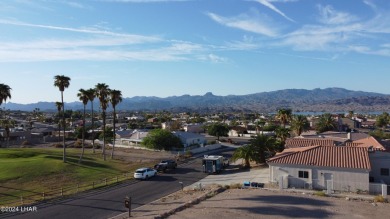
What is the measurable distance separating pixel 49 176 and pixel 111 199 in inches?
458

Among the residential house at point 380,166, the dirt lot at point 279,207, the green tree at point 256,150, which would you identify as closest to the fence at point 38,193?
the dirt lot at point 279,207

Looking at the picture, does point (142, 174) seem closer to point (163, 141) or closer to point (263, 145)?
point (263, 145)

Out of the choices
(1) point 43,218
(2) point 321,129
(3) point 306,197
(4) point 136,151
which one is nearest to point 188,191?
(3) point 306,197

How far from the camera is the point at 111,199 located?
96.9ft

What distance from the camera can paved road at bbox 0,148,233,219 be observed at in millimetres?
25188

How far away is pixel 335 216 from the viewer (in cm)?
2338

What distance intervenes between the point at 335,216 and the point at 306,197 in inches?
209

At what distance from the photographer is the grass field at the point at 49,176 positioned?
31.6m

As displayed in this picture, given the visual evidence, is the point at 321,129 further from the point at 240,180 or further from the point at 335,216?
the point at 335,216

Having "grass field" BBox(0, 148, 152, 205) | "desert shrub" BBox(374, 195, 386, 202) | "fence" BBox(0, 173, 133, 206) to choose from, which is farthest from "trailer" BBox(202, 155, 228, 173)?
"desert shrub" BBox(374, 195, 386, 202)

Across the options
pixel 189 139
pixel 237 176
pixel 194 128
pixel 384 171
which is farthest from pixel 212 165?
pixel 194 128

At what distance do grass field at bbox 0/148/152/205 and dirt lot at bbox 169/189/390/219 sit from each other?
528 inches

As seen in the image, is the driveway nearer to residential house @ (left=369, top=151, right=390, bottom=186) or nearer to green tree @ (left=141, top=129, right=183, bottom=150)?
residential house @ (left=369, top=151, right=390, bottom=186)

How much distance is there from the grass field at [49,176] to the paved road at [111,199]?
228 cm
